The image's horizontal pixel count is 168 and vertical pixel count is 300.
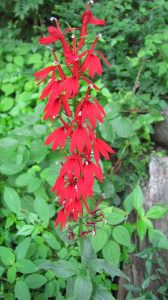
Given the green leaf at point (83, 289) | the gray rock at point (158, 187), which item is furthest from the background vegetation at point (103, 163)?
the gray rock at point (158, 187)

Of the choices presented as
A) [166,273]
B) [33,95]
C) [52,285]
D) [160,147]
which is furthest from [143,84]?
[52,285]

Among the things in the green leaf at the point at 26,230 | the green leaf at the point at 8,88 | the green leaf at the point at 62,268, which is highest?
the green leaf at the point at 8,88

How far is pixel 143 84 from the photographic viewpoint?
10.4 ft

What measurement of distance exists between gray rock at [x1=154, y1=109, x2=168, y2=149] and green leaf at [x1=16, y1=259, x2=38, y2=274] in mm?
1532

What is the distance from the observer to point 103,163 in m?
2.90

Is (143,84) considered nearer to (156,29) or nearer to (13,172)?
(156,29)


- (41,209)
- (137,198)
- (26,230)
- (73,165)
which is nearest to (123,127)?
(137,198)

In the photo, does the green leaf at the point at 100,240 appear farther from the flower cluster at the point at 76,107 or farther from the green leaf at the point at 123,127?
the green leaf at the point at 123,127

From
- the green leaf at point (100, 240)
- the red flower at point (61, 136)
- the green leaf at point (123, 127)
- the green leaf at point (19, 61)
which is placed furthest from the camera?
the green leaf at point (19, 61)

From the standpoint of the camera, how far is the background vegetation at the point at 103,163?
2.08 meters

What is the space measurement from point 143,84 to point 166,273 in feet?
5.20

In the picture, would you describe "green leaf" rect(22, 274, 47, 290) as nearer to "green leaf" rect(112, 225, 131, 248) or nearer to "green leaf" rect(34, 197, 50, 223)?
"green leaf" rect(34, 197, 50, 223)

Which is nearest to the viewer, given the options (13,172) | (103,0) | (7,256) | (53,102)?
(53,102)

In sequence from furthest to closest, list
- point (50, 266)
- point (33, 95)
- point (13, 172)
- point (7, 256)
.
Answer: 1. point (33, 95)
2. point (13, 172)
3. point (7, 256)
4. point (50, 266)
